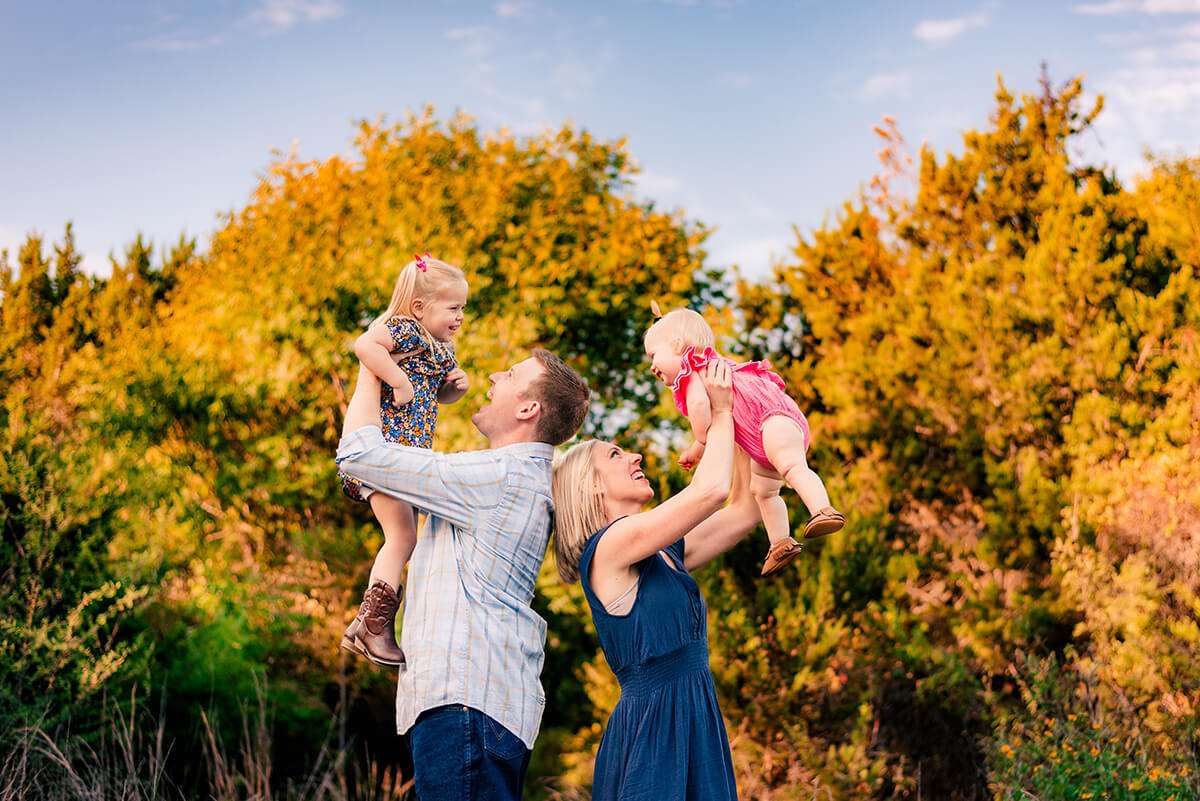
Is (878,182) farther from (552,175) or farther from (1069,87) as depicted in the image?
(552,175)

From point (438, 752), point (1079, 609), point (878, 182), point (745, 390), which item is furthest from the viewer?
point (878, 182)

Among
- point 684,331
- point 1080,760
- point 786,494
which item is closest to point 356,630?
point 684,331

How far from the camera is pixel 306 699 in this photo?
30.2 ft

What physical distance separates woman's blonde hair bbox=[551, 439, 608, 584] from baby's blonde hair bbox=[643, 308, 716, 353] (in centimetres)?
38

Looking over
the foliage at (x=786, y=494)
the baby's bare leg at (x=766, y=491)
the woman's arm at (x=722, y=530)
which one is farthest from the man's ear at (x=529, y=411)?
the foliage at (x=786, y=494)

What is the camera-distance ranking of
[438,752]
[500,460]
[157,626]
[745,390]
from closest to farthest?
[438,752]
[500,460]
[745,390]
[157,626]

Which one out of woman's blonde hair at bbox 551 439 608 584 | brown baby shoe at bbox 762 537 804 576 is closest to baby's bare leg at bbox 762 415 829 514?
brown baby shoe at bbox 762 537 804 576

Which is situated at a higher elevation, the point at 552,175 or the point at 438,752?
the point at 552,175

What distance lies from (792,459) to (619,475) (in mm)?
466

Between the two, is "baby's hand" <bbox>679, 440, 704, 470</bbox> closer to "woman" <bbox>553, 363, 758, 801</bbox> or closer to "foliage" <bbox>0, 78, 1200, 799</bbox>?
"woman" <bbox>553, 363, 758, 801</bbox>

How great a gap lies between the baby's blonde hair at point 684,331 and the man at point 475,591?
0.36m

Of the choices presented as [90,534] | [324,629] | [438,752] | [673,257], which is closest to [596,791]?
[438,752]

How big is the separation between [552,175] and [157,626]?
5.80 meters

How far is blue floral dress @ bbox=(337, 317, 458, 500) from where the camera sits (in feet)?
8.57
